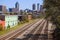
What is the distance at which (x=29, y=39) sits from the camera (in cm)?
3619

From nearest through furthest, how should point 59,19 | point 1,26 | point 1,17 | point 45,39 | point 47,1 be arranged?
point 59,19, point 47,1, point 45,39, point 1,26, point 1,17

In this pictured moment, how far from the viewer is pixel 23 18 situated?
111000 mm

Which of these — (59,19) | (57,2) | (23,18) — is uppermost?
(57,2)

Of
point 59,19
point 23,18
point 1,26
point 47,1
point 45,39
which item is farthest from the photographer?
point 23,18

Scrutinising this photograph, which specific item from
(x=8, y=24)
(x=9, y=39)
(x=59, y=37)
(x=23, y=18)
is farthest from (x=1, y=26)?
(x=23, y=18)

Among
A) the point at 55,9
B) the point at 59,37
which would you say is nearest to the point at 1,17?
the point at 59,37

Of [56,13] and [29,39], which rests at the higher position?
[56,13]

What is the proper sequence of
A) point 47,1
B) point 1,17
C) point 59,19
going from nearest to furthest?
point 59,19 → point 47,1 → point 1,17

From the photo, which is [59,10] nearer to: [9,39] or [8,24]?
[9,39]

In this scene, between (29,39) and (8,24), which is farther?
(8,24)

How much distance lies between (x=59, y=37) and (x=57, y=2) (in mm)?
7314

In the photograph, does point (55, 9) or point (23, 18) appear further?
point (23, 18)

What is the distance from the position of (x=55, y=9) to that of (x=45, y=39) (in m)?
13.1

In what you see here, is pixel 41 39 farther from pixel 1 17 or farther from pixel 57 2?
pixel 1 17
